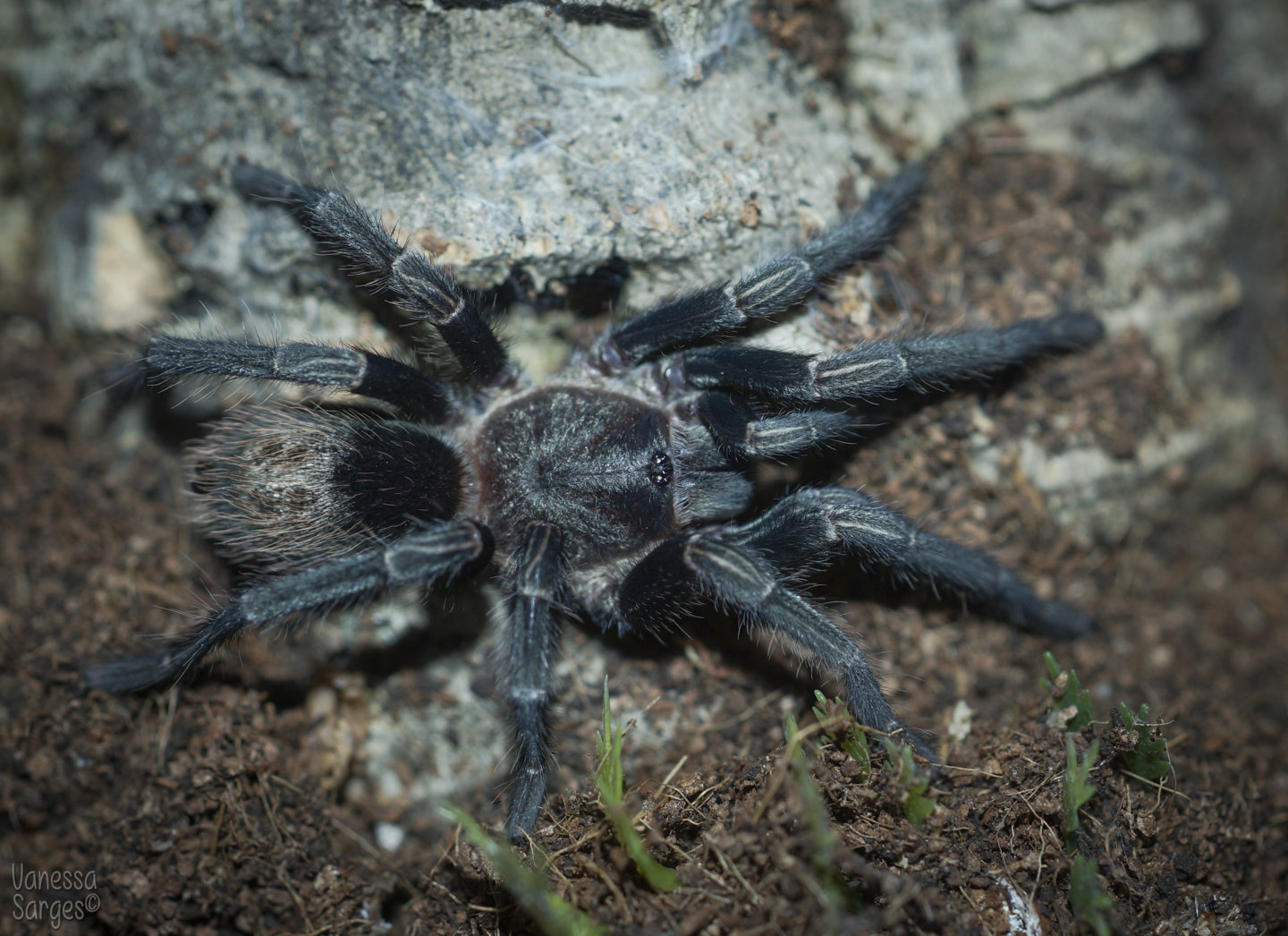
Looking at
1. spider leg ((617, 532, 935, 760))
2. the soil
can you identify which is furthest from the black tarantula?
the soil

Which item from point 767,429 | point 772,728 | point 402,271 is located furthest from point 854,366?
point 402,271

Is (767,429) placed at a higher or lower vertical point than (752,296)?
lower

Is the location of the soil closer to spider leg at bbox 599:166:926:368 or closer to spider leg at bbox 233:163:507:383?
spider leg at bbox 599:166:926:368

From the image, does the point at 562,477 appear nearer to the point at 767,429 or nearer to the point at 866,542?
the point at 767,429

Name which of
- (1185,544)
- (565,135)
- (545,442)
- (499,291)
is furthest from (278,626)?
(1185,544)

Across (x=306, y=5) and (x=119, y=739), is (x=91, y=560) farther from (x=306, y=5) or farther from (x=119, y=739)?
(x=306, y=5)

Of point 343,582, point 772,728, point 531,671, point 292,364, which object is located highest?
point 292,364

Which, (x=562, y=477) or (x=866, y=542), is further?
(x=562, y=477)
